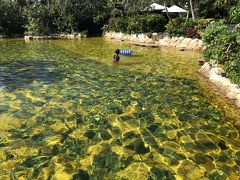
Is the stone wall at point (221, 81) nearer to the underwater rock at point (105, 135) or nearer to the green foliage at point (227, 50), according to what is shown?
the green foliage at point (227, 50)

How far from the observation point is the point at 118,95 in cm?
1139

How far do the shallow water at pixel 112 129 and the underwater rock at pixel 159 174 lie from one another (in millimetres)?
23

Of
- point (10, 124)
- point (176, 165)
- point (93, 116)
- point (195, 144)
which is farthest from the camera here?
point (93, 116)

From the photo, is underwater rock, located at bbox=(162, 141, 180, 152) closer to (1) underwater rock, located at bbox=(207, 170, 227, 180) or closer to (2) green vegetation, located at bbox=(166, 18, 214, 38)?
(1) underwater rock, located at bbox=(207, 170, 227, 180)

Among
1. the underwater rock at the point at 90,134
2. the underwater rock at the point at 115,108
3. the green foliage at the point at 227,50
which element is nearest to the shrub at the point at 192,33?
the green foliage at the point at 227,50

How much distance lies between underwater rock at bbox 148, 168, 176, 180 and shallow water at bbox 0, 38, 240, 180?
0.02 meters

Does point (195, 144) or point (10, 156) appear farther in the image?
point (195, 144)

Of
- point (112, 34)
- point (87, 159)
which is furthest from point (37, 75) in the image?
point (112, 34)

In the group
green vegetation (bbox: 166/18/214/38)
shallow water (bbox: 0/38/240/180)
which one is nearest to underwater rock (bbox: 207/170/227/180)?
shallow water (bbox: 0/38/240/180)

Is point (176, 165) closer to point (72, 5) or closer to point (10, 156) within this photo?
point (10, 156)

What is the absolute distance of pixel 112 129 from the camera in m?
8.26

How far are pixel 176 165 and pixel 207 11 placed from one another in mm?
32615

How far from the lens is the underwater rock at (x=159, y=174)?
5.94 m

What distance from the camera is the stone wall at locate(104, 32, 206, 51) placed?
2578 cm
